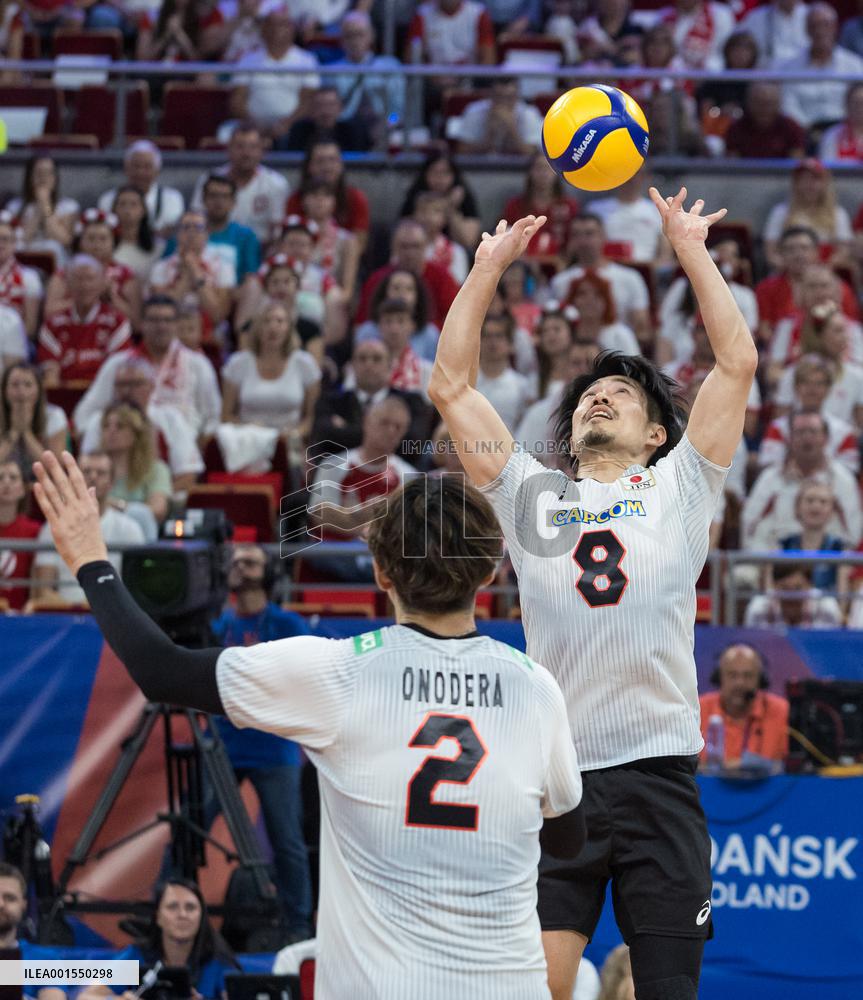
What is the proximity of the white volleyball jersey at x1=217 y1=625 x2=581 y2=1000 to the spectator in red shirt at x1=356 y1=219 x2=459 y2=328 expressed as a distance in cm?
857

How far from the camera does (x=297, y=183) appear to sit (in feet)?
45.5

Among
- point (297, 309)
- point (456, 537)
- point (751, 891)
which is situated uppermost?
point (297, 309)

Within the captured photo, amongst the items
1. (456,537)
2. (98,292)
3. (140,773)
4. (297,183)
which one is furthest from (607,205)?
(456,537)

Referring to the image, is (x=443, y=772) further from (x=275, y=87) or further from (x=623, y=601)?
(x=275, y=87)

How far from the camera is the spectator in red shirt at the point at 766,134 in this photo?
46.5ft

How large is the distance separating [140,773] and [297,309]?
5135mm

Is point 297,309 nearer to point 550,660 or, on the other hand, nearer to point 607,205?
point 607,205

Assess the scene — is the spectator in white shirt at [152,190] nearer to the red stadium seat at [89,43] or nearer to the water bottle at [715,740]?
the red stadium seat at [89,43]

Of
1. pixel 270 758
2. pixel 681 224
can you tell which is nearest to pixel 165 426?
pixel 270 758

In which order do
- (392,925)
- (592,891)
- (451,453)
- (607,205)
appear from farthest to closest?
(607,205) → (451,453) → (592,891) → (392,925)

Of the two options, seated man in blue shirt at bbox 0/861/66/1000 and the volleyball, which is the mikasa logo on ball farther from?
seated man in blue shirt at bbox 0/861/66/1000

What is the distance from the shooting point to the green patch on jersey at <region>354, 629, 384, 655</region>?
3.37 m

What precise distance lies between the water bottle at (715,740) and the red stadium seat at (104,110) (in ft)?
29.7

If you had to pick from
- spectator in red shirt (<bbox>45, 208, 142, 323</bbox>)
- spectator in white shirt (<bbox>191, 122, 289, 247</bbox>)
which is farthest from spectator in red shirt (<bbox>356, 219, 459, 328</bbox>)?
spectator in red shirt (<bbox>45, 208, 142, 323</bbox>)
